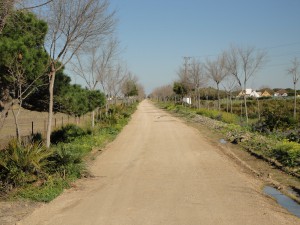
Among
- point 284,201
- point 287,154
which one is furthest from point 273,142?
point 284,201

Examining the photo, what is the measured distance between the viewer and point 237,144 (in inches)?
724

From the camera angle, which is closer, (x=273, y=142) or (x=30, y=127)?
(x=273, y=142)

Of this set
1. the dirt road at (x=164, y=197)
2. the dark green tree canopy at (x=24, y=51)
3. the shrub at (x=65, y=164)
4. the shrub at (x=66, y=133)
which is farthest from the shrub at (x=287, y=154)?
the shrub at (x=66, y=133)

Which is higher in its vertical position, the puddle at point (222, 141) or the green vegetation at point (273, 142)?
the green vegetation at point (273, 142)

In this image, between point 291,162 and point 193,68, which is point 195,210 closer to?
point 291,162

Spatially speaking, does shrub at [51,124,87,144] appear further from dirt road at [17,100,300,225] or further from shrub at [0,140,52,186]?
shrub at [0,140,52,186]

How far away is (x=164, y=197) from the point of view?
8695 millimetres

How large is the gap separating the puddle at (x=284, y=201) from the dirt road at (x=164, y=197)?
223mm

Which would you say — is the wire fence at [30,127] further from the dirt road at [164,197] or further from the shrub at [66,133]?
the dirt road at [164,197]

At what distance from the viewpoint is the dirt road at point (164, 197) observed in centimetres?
716

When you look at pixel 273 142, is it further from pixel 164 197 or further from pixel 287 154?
pixel 164 197

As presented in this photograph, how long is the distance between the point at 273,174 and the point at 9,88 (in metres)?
9.39

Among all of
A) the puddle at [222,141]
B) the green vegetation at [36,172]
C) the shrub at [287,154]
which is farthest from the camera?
the puddle at [222,141]

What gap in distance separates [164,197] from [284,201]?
254cm
